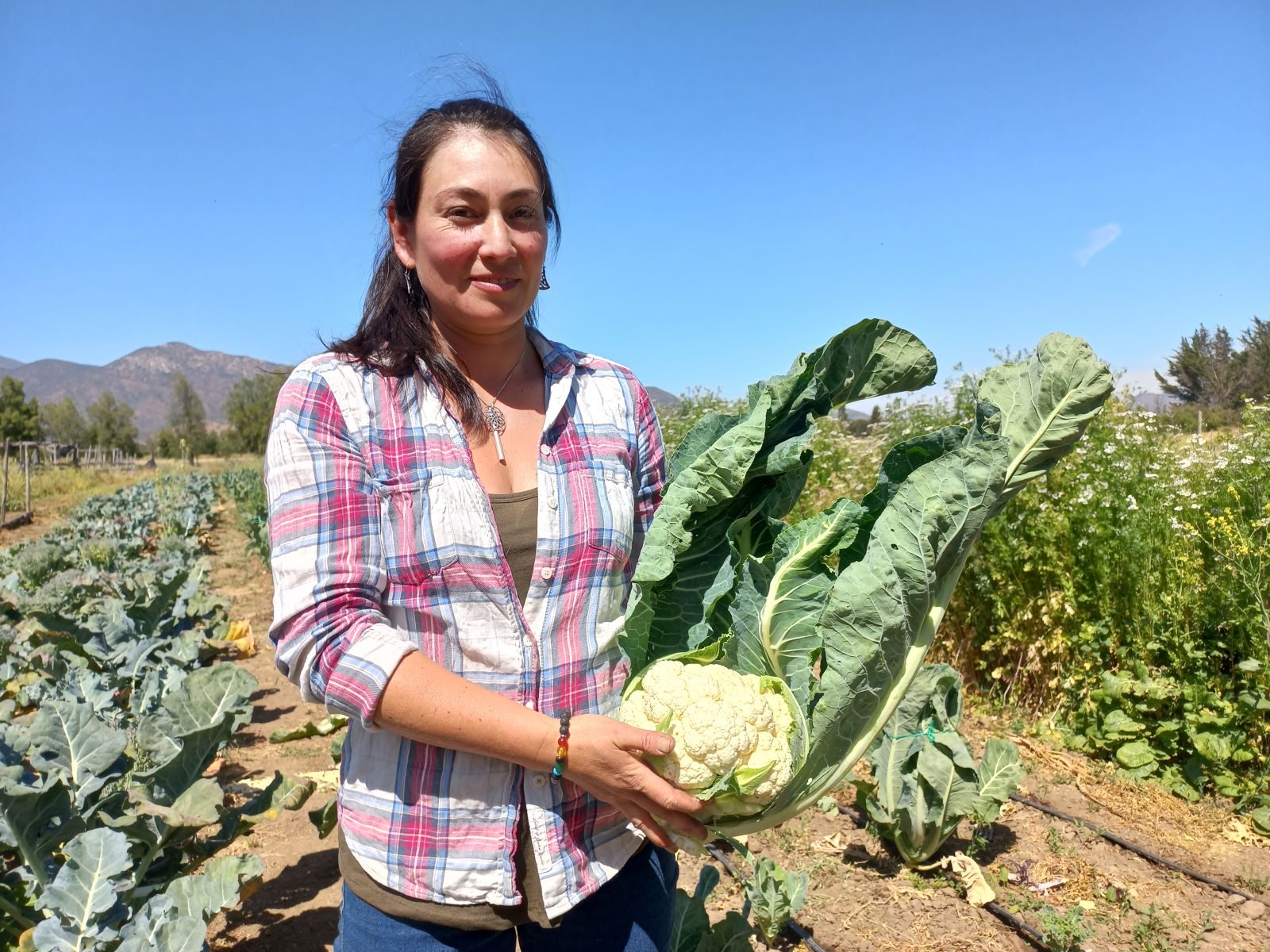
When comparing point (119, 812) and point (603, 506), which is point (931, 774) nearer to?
point (603, 506)

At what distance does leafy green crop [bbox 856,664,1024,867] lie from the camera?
3.80 meters

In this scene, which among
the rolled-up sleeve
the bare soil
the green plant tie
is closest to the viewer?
the rolled-up sleeve

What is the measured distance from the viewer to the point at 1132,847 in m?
4.08

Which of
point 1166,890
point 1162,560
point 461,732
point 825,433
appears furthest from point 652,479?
point 825,433

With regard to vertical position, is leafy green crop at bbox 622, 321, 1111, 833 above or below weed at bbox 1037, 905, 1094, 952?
above

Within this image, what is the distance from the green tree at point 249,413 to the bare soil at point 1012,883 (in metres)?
56.4

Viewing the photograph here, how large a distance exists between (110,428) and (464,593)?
79.3 m

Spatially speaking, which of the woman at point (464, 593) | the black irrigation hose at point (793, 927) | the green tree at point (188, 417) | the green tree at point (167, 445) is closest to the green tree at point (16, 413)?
the green tree at point (167, 445)

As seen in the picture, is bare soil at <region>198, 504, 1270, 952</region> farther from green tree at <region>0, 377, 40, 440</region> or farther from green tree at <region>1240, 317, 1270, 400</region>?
green tree at <region>0, 377, 40, 440</region>

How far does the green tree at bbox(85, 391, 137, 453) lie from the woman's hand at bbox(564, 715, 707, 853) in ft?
240

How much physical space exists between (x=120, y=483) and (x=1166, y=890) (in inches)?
1619

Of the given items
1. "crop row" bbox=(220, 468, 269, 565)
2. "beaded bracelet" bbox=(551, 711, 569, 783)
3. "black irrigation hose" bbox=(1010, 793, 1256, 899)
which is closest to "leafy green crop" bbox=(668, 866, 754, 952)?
"beaded bracelet" bbox=(551, 711, 569, 783)

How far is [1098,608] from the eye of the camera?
520 cm

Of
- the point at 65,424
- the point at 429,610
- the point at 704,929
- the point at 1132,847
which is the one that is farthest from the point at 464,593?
the point at 65,424
